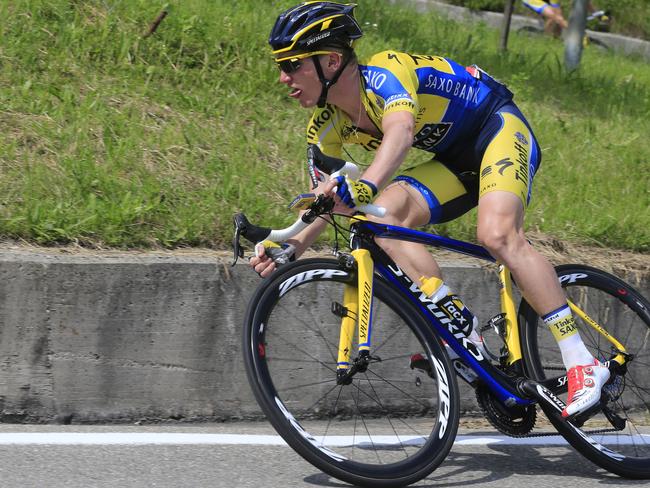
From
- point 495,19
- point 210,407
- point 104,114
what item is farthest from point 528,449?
point 495,19

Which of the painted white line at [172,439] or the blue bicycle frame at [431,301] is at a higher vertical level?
the blue bicycle frame at [431,301]

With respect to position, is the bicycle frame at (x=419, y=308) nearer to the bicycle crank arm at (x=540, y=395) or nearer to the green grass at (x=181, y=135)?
the bicycle crank arm at (x=540, y=395)

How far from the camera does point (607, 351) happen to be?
4785 mm

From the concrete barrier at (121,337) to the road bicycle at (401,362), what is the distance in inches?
12.2

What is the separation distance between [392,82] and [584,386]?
1477 millimetres

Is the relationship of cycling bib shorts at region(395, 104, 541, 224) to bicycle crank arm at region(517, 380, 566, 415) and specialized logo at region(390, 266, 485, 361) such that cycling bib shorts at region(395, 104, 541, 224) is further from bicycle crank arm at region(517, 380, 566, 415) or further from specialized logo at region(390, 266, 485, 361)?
bicycle crank arm at region(517, 380, 566, 415)

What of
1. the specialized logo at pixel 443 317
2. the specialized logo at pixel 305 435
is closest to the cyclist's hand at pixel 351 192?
Answer: the specialized logo at pixel 443 317

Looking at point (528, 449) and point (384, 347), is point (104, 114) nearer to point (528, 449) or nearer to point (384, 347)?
point (384, 347)

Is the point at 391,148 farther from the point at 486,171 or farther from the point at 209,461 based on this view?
the point at 209,461

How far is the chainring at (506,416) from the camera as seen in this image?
4.32 metres

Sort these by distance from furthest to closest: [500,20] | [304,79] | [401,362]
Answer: [500,20] → [401,362] → [304,79]

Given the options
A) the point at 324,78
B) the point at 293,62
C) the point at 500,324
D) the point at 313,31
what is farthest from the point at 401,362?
the point at 313,31

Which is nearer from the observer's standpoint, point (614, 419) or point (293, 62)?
point (293, 62)

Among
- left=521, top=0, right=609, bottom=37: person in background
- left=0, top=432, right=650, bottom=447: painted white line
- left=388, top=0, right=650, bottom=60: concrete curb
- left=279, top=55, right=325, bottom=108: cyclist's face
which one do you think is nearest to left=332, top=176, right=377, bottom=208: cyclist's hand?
left=279, top=55, right=325, bottom=108: cyclist's face
